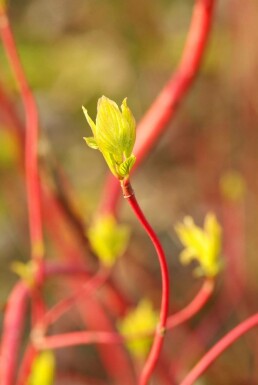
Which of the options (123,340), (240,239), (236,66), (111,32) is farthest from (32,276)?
(111,32)

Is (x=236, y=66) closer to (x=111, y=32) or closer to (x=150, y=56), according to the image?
(x=150, y=56)

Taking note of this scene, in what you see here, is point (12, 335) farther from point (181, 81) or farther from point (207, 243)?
point (181, 81)

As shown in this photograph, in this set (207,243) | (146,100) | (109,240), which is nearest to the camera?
(207,243)

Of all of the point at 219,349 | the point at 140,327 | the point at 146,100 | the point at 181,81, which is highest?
the point at 146,100

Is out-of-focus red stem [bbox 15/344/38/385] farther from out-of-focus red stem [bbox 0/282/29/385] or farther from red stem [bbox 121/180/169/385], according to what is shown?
red stem [bbox 121/180/169/385]

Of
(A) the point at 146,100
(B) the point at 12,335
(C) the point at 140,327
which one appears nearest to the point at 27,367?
(B) the point at 12,335

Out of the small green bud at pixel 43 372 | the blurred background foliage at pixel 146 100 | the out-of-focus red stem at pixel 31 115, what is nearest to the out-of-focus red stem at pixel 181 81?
the out-of-focus red stem at pixel 31 115

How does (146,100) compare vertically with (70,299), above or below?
above
